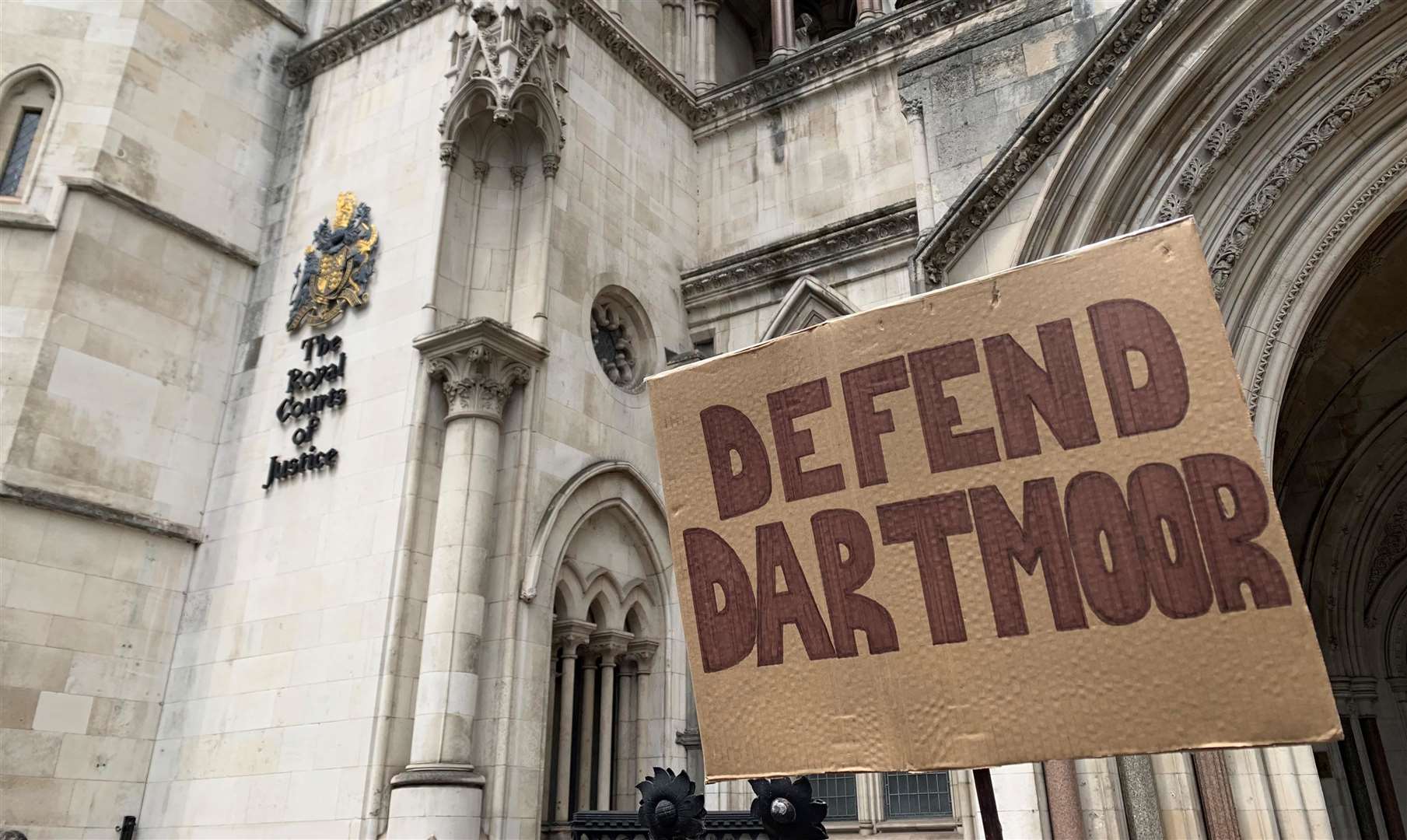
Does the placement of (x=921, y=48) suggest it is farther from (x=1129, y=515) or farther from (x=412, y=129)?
(x=1129, y=515)

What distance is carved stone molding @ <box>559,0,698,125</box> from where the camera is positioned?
46.6 feet

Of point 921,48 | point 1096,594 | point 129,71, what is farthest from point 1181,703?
point 129,71

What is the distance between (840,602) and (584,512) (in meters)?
8.60

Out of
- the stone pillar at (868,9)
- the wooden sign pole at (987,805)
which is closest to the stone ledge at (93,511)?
Result: the wooden sign pole at (987,805)

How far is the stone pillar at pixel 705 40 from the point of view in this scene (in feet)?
56.1

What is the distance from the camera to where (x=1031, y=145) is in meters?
9.35

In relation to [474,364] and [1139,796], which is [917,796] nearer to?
[1139,796]

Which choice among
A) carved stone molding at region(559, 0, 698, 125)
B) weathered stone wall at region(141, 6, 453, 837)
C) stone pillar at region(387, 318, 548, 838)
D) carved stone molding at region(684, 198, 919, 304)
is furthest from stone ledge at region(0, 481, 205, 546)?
carved stone molding at region(559, 0, 698, 125)

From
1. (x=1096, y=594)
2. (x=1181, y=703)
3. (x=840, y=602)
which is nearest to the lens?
(x=1181, y=703)

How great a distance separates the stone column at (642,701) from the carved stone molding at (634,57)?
29.2ft

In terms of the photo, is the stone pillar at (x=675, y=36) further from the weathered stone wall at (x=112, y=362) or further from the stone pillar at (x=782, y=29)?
the weathered stone wall at (x=112, y=362)

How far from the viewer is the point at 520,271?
480 inches

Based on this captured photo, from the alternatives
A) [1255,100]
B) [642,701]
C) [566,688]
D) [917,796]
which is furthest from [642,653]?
[1255,100]

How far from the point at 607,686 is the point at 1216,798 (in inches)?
269
